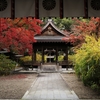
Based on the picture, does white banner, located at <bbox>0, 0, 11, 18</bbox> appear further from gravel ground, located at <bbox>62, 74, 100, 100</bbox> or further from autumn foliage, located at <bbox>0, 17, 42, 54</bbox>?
autumn foliage, located at <bbox>0, 17, 42, 54</bbox>

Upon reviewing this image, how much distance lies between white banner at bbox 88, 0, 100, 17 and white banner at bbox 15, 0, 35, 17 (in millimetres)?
2325

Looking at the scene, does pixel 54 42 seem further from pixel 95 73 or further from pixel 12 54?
pixel 95 73

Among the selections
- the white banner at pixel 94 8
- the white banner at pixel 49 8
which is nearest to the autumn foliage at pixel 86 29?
the white banner at pixel 94 8

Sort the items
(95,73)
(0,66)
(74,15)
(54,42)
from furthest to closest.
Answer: (54,42) → (0,66) → (95,73) → (74,15)

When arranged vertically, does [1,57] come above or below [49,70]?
above

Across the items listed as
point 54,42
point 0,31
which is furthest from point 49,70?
point 0,31

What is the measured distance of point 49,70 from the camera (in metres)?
29.7

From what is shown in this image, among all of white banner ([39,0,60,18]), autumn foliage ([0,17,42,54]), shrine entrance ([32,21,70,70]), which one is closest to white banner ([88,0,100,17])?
white banner ([39,0,60,18])

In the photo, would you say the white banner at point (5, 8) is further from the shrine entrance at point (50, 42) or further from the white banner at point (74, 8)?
the shrine entrance at point (50, 42)

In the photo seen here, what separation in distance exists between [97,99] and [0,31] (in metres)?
12.5

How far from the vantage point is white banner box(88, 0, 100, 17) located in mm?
8906

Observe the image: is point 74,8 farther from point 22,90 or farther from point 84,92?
point 22,90

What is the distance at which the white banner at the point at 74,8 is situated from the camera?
29.3 ft

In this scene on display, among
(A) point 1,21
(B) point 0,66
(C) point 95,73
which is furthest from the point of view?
(B) point 0,66
